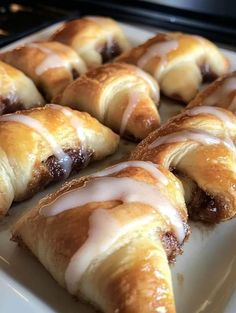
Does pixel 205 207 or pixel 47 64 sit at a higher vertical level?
pixel 47 64

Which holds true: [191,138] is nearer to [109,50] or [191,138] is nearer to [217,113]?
[217,113]

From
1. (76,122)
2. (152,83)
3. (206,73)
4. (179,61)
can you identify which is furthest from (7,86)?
(206,73)

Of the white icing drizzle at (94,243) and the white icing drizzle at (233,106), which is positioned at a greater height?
the white icing drizzle at (94,243)

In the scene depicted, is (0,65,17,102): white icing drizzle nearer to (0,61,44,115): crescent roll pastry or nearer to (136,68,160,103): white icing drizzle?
(0,61,44,115): crescent roll pastry

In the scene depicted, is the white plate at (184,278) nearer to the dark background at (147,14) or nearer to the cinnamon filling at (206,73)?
the cinnamon filling at (206,73)

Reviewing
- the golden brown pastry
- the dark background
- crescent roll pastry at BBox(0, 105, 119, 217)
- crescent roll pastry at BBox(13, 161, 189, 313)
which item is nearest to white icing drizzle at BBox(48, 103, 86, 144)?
crescent roll pastry at BBox(0, 105, 119, 217)

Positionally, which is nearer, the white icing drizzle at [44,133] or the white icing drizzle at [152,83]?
the white icing drizzle at [44,133]

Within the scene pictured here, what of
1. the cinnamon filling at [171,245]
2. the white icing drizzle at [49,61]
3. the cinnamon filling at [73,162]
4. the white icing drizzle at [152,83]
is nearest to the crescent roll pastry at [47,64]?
the white icing drizzle at [49,61]

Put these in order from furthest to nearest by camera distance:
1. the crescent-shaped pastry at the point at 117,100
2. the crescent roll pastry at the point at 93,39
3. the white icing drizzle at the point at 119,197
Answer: the crescent roll pastry at the point at 93,39
the crescent-shaped pastry at the point at 117,100
the white icing drizzle at the point at 119,197
